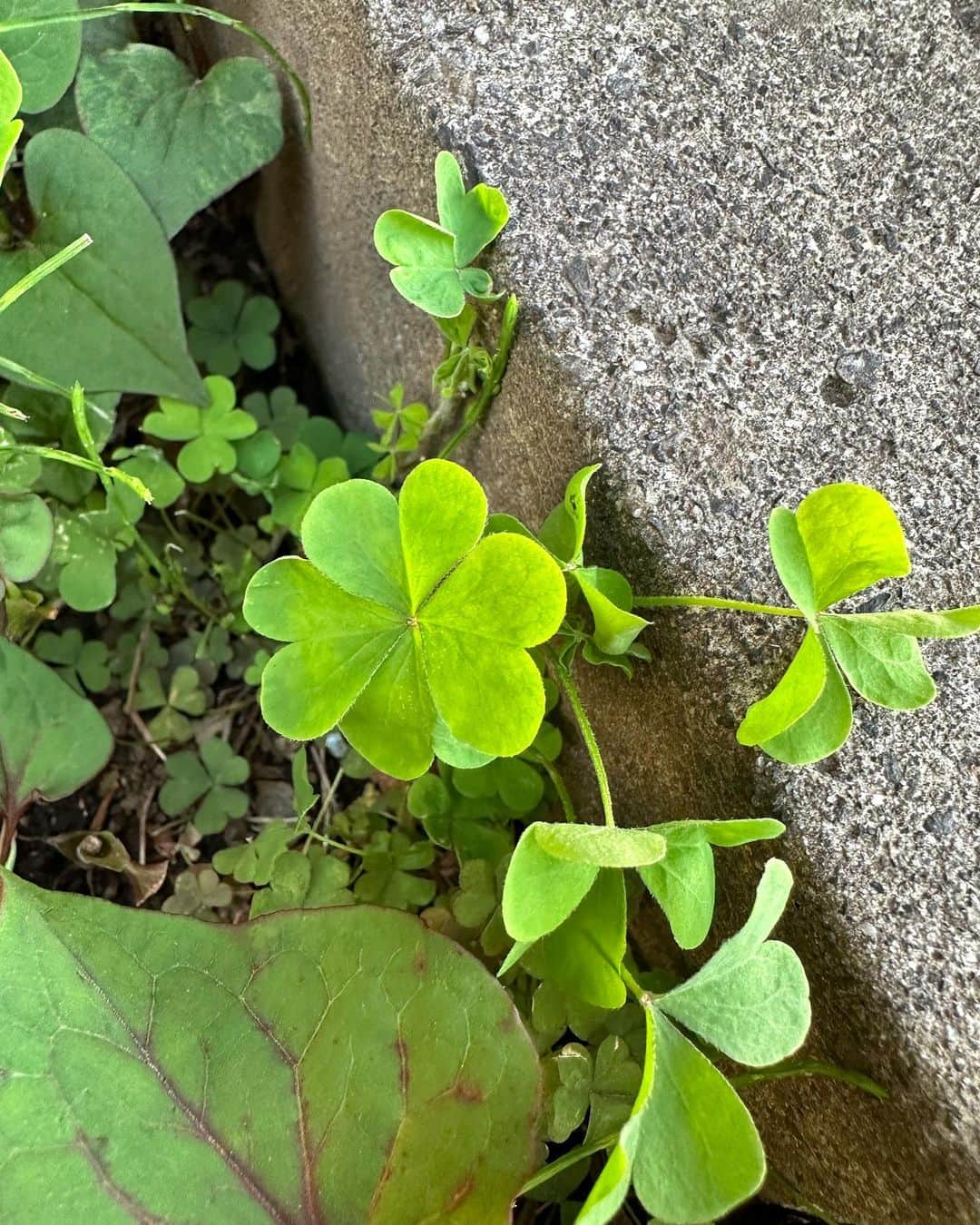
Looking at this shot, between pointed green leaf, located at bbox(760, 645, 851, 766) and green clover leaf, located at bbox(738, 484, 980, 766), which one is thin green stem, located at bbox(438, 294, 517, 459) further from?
pointed green leaf, located at bbox(760, 645, 851, 766)

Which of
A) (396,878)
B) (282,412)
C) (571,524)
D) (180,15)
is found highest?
(180,15)

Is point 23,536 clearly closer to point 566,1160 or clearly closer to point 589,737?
point 589,737

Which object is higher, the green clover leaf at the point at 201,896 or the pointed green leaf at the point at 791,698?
the pointed green leaf at the point at 791,698

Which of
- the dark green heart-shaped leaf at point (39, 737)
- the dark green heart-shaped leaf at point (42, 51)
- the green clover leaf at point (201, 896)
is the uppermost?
the dark green heart-shaped leaf at point (42, 51)

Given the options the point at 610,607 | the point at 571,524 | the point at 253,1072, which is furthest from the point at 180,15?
the point at 253,1072

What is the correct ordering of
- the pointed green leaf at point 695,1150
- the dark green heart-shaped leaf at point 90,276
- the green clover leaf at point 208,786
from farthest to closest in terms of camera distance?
the green clover leaf at point 208,786 < the dark green heart-shaped leaf at point 90,276 < the pointed green leaf at point 695,1150

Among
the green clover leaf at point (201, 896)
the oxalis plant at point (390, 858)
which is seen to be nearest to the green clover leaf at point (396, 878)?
the oxalis plant at point (390, 858)

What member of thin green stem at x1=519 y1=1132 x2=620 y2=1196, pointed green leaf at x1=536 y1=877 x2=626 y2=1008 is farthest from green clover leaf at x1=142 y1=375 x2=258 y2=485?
thin green stem at x1=519 y1=1132 x2=620 y2=1196

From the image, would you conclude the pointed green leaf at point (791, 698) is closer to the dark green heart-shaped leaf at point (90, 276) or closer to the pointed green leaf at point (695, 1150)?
the pointed green leaf at point (695, 1150)
